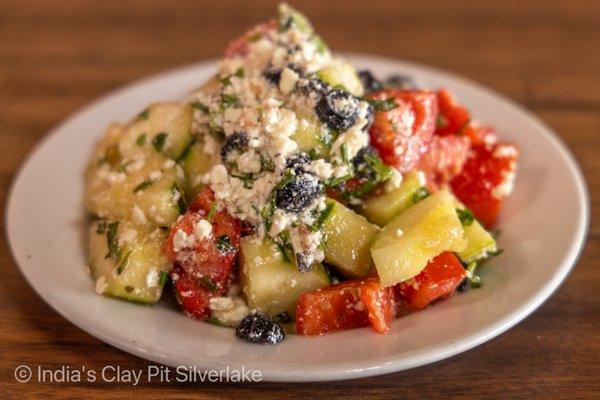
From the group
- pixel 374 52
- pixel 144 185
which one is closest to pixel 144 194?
pixel 144 185

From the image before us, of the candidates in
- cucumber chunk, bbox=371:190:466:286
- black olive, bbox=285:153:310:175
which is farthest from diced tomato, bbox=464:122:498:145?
black olive, bbox=285:153:310:175

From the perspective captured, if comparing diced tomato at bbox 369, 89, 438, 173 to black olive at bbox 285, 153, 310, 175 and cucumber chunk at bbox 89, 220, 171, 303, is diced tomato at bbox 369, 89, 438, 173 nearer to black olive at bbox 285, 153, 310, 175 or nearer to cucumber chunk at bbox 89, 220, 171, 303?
black olive at bbox 285, 153, 310, 175

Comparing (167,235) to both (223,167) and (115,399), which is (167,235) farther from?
(115,399)

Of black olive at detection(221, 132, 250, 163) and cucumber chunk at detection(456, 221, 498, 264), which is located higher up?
black olive at detection(221, 132, 250, 163)

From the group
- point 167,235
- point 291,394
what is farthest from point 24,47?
point 291,394

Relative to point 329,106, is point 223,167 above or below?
below
